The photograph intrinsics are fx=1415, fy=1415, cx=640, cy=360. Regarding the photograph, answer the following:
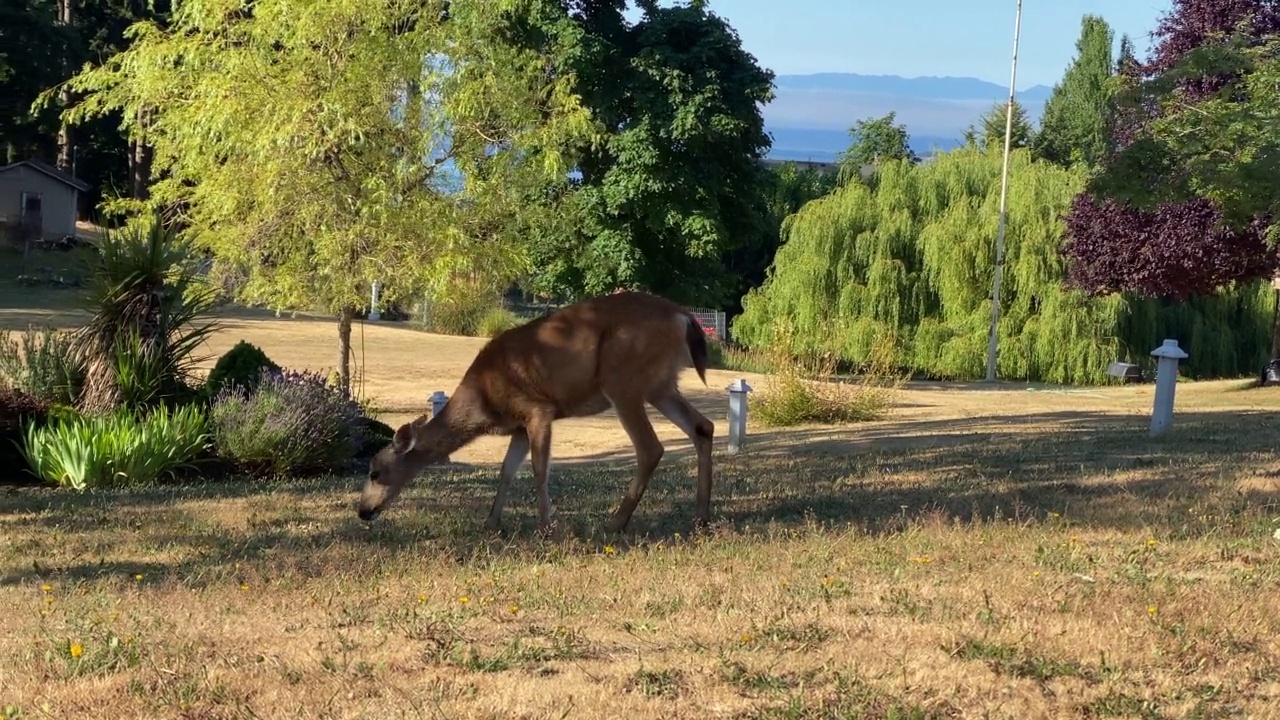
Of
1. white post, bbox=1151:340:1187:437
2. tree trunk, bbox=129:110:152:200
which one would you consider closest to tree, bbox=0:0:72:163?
tree trunk, bbox=129:110:152:200

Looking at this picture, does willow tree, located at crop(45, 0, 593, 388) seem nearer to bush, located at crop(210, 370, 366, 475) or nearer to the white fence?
bush, located at crop(210, 370, 366, 475)

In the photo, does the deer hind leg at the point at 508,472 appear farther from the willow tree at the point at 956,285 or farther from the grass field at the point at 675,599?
the willow tree at the point at 956,285

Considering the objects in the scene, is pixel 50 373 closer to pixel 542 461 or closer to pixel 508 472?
pixel 508 472

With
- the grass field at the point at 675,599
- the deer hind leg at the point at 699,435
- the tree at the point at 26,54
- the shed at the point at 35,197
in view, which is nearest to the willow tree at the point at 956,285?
the tree at the point at 26,54

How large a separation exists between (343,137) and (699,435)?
14.3 m

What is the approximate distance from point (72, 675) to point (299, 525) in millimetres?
4125

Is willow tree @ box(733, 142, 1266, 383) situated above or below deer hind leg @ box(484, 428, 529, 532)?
above

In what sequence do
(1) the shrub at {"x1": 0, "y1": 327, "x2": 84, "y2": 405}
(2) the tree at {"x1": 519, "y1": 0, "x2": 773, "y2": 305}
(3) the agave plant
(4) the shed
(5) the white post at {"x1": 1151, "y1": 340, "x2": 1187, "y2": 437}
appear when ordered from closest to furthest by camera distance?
(3) the agave plant
(1) the shrub at {"x1": 0, "y1": 327, "x2": 84, "y2": 405}
(5) the white post at {"x1": 1151, "y1": 340, "x2": 1187, "y2": 437}
(2) the tree at {"x1": 519, "y1": 0, "x2": 773, "y2": 305}
(4) the shed

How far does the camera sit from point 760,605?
20.1ft

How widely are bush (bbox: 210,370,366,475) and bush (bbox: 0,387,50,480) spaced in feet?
5.64

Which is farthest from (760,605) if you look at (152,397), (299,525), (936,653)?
(152,397)

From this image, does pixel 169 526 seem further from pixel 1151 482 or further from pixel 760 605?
pixel 1151 482

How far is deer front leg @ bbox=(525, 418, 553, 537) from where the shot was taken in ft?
28.1

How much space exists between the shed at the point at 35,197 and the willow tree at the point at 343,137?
112 ft
